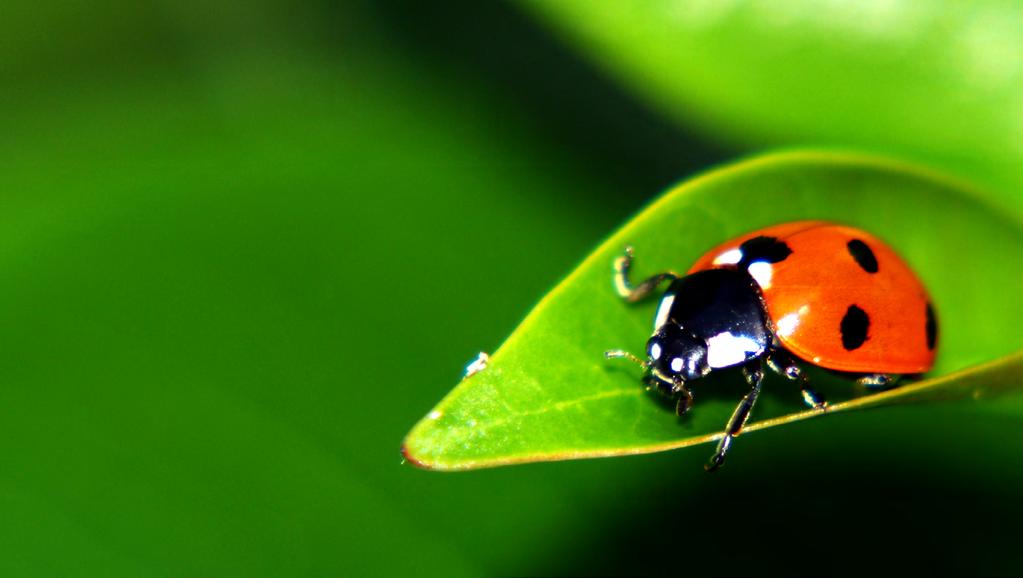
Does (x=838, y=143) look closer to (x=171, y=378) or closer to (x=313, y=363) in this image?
(x=313, y=363)

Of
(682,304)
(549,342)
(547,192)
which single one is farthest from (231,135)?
(549,342)

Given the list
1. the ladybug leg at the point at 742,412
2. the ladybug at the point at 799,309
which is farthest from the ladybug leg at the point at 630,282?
the ladybug leg at the point at 742,412

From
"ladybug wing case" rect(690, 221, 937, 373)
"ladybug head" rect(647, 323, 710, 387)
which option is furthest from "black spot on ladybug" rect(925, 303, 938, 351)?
"ladybug head" rect(647, 323, 710, 387)

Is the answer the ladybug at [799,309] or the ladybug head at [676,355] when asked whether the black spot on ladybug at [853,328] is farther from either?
the ladybug head at [676,355]

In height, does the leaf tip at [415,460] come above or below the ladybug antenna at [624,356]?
below

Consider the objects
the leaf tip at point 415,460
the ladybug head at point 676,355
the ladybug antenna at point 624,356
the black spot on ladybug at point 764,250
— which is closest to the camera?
the leaf tip at point 415,460

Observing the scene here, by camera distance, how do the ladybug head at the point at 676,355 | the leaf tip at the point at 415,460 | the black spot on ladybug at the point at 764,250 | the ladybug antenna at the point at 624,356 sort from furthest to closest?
1. the black spot on ladybug at the point at 764,250
2. the ladybug head at the point at 676,355
3. the ladybug antenna at the point at 624,356
4. the leaf tip at the point at 415,460

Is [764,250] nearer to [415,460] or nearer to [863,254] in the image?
[863,254]
